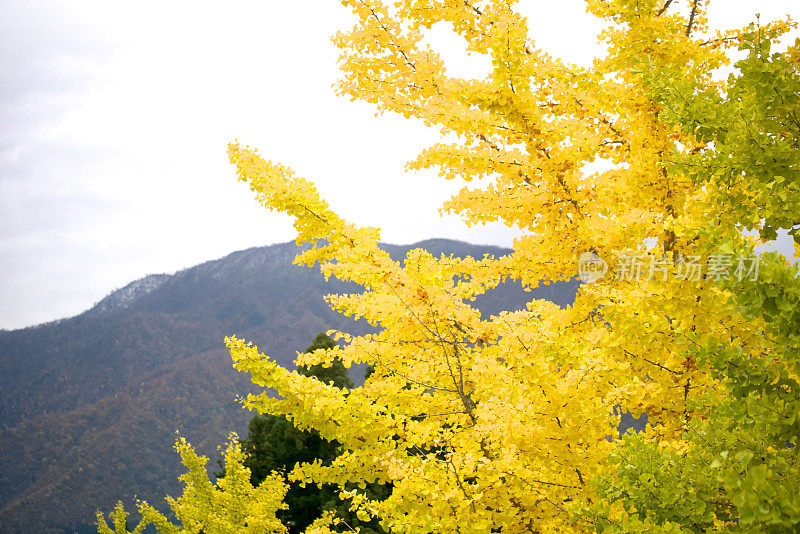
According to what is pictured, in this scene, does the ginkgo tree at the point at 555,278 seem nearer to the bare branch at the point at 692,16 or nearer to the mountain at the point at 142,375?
the bare branch at the point at 692,16

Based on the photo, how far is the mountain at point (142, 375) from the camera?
3344 inches

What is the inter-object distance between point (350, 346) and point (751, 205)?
11.2 feet

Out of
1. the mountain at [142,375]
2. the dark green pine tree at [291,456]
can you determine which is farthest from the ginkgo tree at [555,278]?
the mountain at [142,375]

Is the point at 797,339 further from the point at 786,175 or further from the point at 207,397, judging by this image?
→ the point at 207,397

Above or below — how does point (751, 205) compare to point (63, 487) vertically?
above

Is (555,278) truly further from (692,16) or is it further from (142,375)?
(142,375)

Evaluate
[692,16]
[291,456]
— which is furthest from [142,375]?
[692,16]

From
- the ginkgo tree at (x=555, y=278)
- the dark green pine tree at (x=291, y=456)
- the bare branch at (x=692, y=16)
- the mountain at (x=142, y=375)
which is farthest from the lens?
the mountain at (x=142, y=375)

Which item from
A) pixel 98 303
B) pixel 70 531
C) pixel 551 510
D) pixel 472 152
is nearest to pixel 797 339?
pixel 551 510

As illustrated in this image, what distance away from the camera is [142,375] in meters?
135

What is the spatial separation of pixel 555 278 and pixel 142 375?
152 m

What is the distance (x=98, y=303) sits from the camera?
Answer: 192m

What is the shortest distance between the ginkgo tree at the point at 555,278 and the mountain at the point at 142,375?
66.7 m

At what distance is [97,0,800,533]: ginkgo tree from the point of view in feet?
8.15
